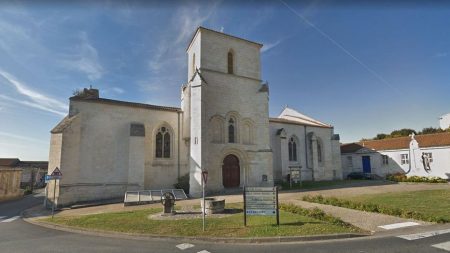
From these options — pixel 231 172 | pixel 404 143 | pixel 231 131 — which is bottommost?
pixel 231 172

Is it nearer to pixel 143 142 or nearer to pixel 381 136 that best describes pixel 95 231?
pixel 143 142

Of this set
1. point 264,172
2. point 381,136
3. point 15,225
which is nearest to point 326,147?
point 264,172

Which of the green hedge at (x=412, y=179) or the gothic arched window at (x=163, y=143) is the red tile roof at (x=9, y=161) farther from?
the green hedge at (x=412, y=179)

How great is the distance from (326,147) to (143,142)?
2301 cm

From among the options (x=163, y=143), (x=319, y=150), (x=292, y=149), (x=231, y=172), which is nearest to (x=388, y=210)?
(x=231, y=172)

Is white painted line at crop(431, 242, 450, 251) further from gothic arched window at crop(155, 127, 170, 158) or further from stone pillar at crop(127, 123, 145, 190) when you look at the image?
gothic arched window at crop(155, 127, 170, 158)

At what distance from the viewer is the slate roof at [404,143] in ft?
94.9

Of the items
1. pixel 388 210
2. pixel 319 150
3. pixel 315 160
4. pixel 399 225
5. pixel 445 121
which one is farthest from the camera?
pixel 445 121

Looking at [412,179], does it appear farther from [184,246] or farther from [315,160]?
[184,246]

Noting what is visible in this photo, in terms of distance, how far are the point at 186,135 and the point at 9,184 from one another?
18381mm

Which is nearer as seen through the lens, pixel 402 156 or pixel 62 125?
pixel 62 125

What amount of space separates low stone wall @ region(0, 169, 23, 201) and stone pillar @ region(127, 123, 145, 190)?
14.0 m

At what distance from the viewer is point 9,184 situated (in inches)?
980

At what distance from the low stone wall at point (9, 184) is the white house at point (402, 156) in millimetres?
40005
